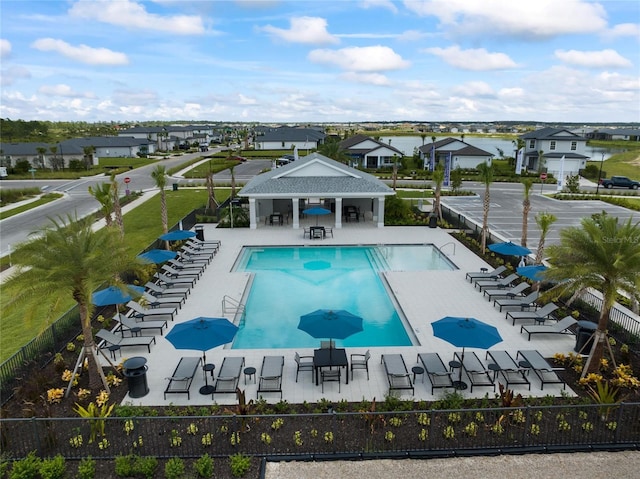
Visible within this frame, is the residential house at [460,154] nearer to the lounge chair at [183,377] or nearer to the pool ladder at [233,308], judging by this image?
the pool ladder at [233,308]

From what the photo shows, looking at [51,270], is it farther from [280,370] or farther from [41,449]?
[280,370]

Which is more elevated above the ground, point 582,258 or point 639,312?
point 582,258

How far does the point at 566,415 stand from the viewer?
436 inches

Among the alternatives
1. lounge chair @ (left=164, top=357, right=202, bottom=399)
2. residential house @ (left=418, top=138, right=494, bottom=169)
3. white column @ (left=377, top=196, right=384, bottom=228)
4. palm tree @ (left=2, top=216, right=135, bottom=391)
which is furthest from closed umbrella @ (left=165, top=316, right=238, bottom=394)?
residential house @ (left=418, top=138, right=494, bottom=169)

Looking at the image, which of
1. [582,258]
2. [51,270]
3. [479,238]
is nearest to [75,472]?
[51,270]

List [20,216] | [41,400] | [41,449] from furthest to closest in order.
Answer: [20,216] < [41,400] < [41,449]

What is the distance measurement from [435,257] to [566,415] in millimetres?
15174

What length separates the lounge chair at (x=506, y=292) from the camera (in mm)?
18797

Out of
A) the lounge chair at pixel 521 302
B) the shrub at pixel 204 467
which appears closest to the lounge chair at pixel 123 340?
the shrub at pixel 204 467

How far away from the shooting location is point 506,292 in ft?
62.3

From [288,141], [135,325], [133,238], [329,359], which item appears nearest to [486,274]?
[329,359]

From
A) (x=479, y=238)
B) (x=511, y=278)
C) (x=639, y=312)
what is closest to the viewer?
(x=639, y=312)

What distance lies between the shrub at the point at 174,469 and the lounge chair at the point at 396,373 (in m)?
5.61

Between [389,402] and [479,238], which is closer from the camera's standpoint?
[389,402]
